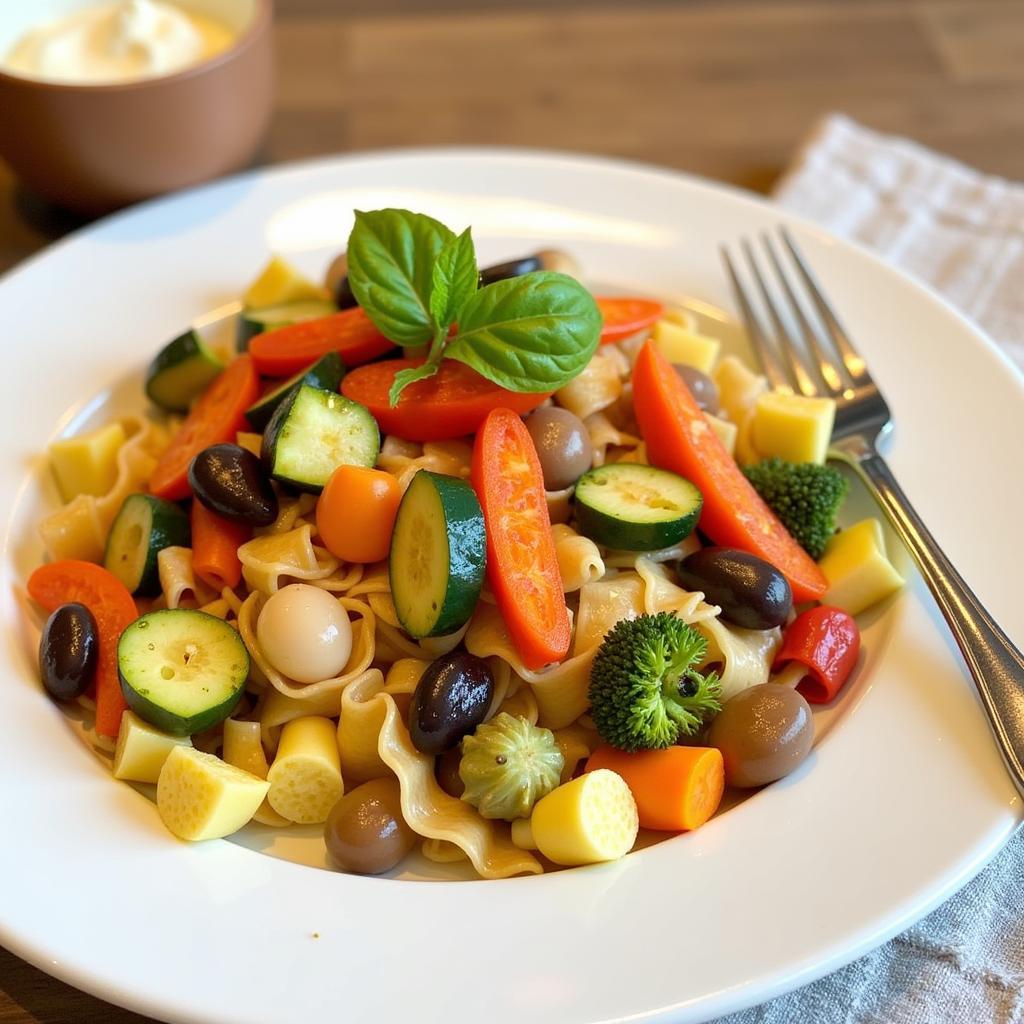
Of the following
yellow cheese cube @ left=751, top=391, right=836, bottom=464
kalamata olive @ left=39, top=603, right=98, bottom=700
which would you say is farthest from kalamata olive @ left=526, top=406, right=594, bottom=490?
kalamata olive @ left=39, top=603, right=98, bottom=700

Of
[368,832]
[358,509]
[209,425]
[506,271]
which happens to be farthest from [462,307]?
[368,832]

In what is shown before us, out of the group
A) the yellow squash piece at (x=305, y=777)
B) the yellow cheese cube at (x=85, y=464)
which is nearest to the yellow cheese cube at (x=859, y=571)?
the yellow squash piece at (x=305, y=777)

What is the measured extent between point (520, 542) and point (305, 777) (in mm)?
870

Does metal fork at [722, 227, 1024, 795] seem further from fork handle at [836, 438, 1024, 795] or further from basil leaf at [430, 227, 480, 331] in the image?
basil leaf at [430, 227, 480, 331]

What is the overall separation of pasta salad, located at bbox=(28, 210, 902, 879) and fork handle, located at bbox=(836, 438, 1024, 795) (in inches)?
4.3

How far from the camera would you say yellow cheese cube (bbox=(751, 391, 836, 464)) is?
3.73m

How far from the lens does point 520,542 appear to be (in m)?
3.15

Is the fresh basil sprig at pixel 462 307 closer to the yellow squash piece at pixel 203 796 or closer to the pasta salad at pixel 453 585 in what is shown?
the pasta salad at pixel 453 585

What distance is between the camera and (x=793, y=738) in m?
2.95

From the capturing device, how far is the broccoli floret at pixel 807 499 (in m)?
3.55

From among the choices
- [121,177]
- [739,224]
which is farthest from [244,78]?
[739,224]

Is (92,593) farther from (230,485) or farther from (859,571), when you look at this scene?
(859,571)

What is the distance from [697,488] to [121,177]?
2880 millimetres

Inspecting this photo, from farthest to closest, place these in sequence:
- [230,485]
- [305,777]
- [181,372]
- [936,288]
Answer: [936,288], [181,372], [230,485], [305,777]
